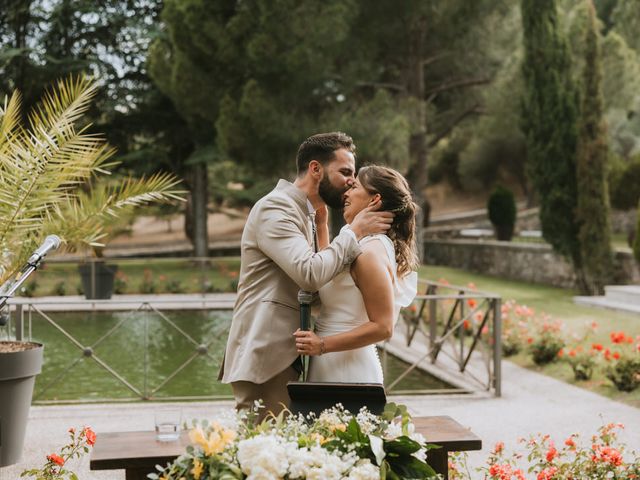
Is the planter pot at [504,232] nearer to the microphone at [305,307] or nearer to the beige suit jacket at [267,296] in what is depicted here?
the beige suit jacket at [267,296]

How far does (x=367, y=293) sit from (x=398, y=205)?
414 millimetres

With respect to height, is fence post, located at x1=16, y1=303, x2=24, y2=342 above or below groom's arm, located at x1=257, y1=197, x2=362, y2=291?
below

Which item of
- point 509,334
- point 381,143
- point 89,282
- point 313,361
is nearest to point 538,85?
point 381,143

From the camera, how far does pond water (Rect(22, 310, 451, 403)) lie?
833 cm

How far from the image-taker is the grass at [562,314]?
27.5 feet

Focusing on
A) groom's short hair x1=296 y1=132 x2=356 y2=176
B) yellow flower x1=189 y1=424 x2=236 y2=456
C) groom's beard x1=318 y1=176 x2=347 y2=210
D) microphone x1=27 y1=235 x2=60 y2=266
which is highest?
groom's short hair x1=296 y1=132 x2=356 y2=176

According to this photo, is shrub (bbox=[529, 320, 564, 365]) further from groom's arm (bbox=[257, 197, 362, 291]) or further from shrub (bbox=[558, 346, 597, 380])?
groom's arm (bbox=[257, 197, 362, 291])

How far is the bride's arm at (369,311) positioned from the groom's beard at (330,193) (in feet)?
0.92

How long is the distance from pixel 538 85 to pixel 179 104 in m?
9.61

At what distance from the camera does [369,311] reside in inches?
125

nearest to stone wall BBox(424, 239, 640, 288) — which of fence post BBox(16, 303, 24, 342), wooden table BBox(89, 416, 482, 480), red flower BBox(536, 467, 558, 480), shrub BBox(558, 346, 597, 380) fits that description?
shrub BBox(558, 346, 597, 380)

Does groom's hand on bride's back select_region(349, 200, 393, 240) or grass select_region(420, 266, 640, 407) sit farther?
grass select_region(420, 266, 640, 407)

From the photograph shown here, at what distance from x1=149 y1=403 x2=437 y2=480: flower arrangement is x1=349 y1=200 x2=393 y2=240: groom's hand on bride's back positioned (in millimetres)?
751

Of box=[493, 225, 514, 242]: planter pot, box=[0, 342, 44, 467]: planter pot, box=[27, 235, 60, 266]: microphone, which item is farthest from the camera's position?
box=[493, 225, 514, 242]: planter pot
